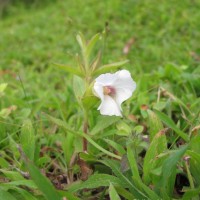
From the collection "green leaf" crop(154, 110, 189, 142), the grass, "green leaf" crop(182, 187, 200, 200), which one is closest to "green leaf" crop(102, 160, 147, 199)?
the grass

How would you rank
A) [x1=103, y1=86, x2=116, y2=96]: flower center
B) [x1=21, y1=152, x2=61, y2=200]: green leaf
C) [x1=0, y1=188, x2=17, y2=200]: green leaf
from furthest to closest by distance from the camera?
[x1=103, y1=86, x2=116, y2=96]: flower center
[x1=0, y1=188, x2=17, y2=200]: green leaf
[x1=21, y1=152, x2=61, y2=200]: green leaf

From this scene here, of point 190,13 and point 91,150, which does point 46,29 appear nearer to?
point 190,13

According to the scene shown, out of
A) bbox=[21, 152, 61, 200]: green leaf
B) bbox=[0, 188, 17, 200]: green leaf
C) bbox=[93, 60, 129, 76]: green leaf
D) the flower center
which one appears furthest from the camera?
bbox=[93, 60, 129, 76]: green leaf

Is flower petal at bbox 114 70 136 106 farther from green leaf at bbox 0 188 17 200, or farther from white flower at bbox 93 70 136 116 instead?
green leaf at bbox 0 188 17 200

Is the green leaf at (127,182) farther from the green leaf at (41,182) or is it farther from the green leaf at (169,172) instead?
the green leaf at (41,182)

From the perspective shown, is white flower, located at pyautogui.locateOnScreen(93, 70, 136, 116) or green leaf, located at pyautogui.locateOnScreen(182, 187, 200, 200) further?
white flower, located at pyautogui.locateOnScreen(93, 70, 136, 116)

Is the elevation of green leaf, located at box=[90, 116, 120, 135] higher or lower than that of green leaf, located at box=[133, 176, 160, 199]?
higher

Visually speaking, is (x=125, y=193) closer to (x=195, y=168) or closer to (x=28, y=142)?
(x=195, y=168)

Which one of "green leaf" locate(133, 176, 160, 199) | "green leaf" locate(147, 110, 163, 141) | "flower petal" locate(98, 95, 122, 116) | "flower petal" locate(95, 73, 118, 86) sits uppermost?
"flower petal" locate(95, 73, 118, 86)

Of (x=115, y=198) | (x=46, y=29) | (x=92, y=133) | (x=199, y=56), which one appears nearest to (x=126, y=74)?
(x=92, y=133)
